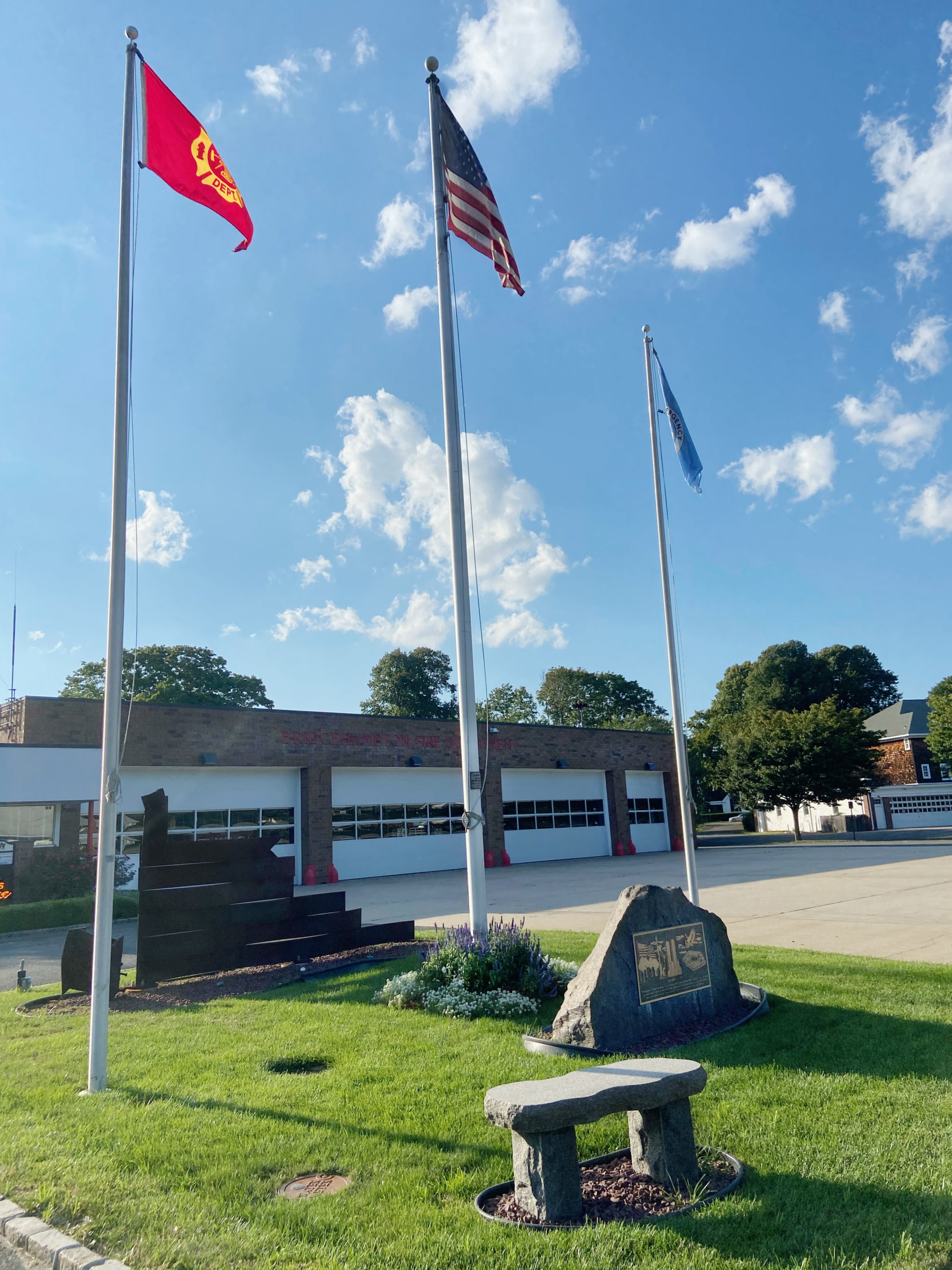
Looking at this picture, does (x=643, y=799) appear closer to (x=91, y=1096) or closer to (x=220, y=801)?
(x=220, y=801)

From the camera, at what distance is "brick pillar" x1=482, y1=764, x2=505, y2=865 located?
29.2m

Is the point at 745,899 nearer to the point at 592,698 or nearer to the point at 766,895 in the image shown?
the point at 766,895

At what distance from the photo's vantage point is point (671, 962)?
6727mm

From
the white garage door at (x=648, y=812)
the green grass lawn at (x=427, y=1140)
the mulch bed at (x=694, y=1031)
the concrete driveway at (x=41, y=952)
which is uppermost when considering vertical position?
the white garage door at (x=648, y=812)

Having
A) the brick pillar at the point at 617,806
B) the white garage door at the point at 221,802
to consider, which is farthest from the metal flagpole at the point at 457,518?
the brick pillar at the point at 617,806

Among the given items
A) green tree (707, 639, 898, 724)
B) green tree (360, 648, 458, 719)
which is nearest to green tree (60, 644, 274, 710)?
green tree (360, 648, 458, 719)

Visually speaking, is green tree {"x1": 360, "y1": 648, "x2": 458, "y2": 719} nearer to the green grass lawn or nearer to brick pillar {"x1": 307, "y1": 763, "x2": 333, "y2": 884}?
brick pillar {"x1": 307, "y1": 763, "x2": 333, "y2": 884}

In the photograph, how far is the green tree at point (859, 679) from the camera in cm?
6912

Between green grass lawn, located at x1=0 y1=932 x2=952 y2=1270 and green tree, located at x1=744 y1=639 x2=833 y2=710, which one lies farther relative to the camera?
green tree, located at x1=744 y1=639 x2=833 y2=710

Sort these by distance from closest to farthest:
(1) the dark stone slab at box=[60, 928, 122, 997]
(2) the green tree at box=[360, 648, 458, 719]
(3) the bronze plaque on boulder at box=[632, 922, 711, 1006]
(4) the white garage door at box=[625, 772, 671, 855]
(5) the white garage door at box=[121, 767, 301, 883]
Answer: (3) the bronze plaque on boulder at box=[632, 922, 711, 1006] → (1) the dark stone slab at box=[60, 928, 122, 997] → (5) the white garage door at box=[121, 767, 301, 883] → (4) the white garage door at box=[625, 772, 671, 855] → (2) the green tree at box=[360, 648, 458, 719]

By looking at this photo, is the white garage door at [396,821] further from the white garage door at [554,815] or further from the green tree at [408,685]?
the green tree at [408,685]

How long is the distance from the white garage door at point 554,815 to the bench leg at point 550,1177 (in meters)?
26.4

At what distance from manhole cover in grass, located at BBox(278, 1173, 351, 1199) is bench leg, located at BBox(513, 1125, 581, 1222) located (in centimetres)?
91

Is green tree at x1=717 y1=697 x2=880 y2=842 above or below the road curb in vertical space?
above
